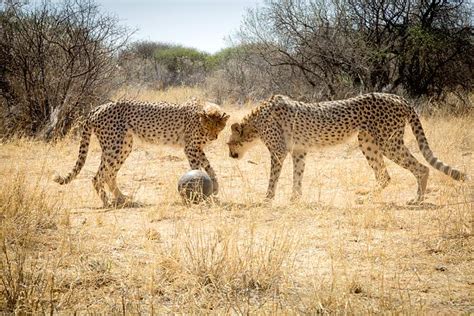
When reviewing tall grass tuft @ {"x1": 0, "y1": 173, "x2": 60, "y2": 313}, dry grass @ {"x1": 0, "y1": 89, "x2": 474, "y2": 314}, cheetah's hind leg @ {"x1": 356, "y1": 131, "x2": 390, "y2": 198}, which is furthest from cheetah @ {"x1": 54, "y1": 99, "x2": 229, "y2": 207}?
cheetah's hind leg @ {"x1": 356, "y1": 131, "x2": 390, "y2": 198}

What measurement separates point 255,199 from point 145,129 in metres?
1.77

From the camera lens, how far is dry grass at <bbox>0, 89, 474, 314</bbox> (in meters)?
3.32

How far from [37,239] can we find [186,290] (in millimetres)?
1701

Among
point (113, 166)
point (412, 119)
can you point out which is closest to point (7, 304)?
point (113, 166)

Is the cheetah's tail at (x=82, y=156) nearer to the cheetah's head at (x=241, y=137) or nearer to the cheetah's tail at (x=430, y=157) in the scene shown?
the cheetah's head at (x=241, y=137)

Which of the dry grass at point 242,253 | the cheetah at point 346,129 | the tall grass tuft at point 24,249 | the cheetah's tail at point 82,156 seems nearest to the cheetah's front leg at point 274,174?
the cheetah at point 346,129

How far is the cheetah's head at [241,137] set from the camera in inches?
295

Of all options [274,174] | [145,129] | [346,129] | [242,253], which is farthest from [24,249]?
[346,129]

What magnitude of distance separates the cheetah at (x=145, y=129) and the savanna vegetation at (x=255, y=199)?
48 cm

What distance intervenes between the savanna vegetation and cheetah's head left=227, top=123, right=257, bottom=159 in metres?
0.56

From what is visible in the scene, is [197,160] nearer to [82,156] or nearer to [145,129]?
[145,129]

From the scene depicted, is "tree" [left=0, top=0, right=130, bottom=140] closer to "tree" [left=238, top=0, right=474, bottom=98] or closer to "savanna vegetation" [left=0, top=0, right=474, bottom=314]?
"savanna vegetation" [left=0, top=0, right=474, bottom=314]

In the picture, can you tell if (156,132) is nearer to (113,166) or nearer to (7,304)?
(113,166)

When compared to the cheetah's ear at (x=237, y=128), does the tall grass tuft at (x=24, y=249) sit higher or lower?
lower
